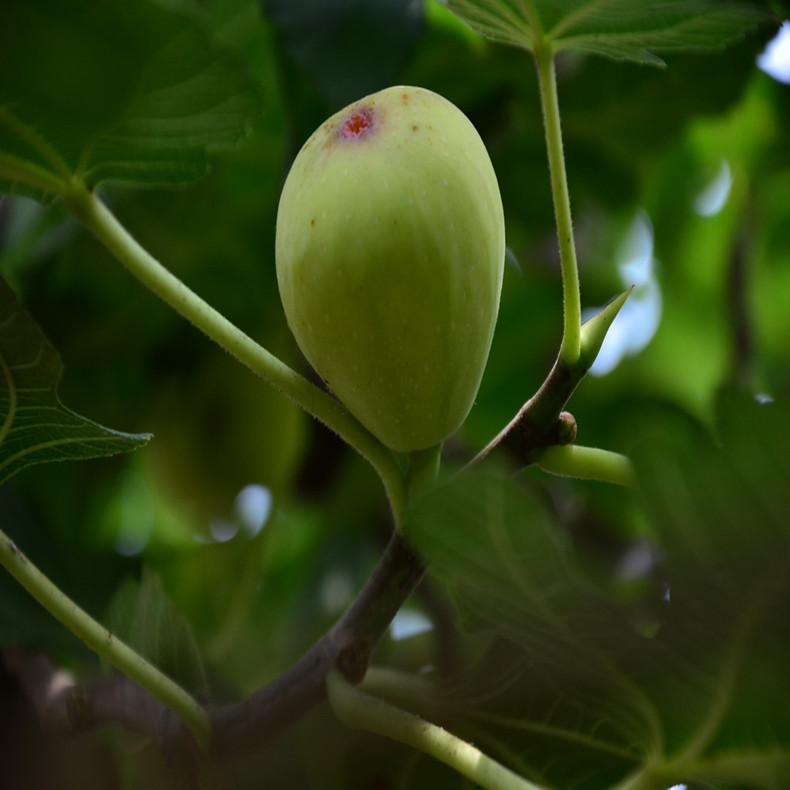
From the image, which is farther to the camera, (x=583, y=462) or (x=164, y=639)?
(x=164, y=639)

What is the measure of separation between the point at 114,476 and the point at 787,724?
2.80 feet

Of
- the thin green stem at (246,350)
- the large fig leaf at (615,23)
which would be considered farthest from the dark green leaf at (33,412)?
the large fig leaf at (615,23)

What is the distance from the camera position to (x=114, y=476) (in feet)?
3.87

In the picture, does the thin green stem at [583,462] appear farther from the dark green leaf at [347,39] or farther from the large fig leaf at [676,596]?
the dark green leaf at [347,39]

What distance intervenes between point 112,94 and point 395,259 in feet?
0.63

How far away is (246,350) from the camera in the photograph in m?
0.56

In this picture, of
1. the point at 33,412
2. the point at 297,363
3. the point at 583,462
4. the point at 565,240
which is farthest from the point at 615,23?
the point at 297,363

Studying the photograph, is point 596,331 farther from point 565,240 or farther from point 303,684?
point 303,684

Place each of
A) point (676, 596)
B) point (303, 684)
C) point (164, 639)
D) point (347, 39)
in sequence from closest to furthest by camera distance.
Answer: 1. point (676, 596)
2. point (303, 684)
3. point (164, 639)
4. point (347, 39)

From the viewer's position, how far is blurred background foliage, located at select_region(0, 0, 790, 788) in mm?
842

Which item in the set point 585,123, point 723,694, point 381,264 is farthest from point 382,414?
point 585,123

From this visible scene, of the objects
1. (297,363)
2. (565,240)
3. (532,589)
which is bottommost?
(297,363)

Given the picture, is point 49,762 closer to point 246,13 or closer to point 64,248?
point 64,248

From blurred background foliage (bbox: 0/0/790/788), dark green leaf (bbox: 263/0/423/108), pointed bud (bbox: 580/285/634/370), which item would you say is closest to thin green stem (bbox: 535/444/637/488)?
pointed bud (bbox: 580/285/634/370)
